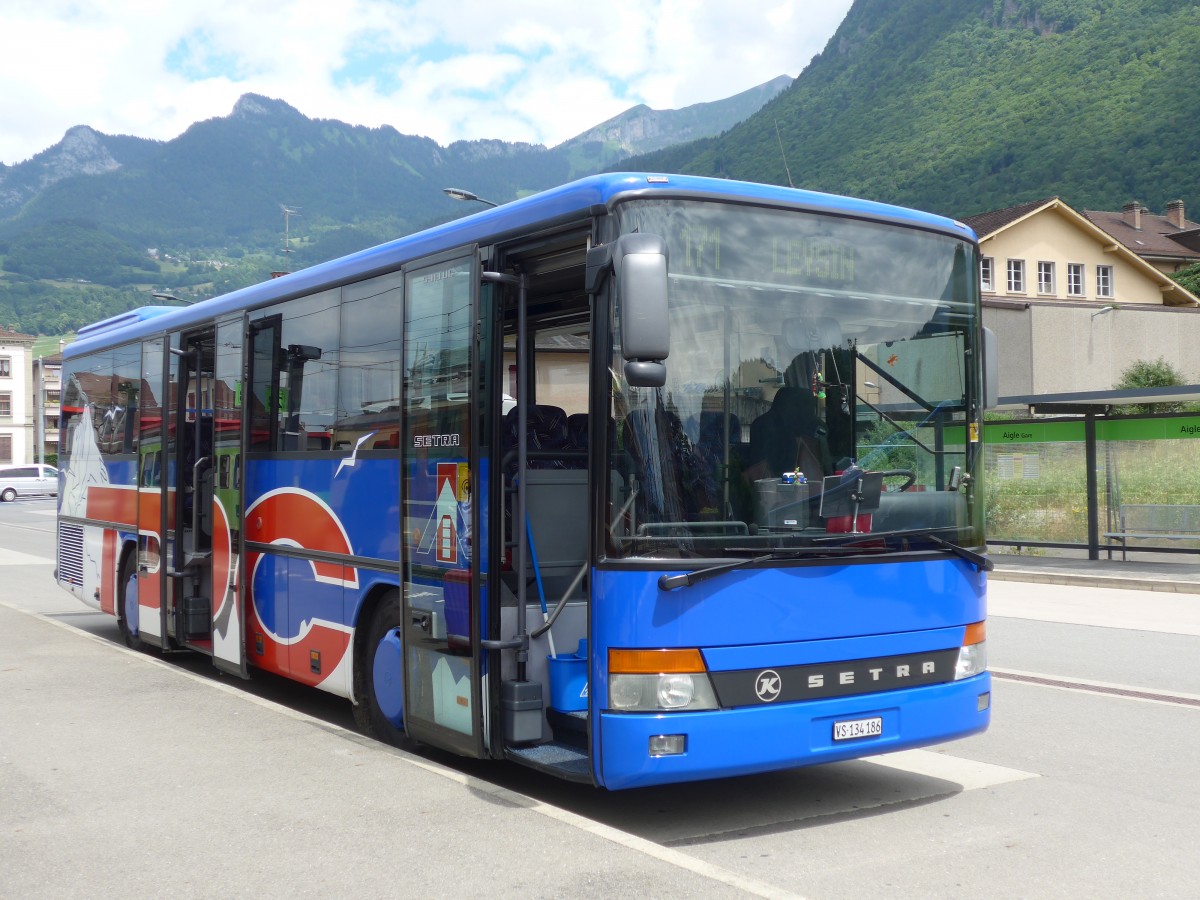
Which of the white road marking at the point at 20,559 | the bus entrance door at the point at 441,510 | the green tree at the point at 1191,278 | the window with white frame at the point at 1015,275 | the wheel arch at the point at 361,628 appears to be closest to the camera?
the bus entrance door at the point at 441,510

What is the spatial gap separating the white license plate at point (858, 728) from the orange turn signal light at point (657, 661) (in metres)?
0.78

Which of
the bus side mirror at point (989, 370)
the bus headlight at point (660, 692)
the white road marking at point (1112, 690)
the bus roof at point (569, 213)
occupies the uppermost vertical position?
Result: the bus roof at point (569, 213)

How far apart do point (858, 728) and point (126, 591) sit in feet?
27.3

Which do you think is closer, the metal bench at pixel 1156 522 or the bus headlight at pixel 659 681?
the bus headlight at pixel 659 681

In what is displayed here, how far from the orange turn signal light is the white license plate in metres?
0.78

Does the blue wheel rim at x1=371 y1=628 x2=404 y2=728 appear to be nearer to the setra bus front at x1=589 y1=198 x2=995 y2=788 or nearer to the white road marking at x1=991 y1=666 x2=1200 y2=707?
the setra bus front at x1=589 y1=198 x2=995 y2=788

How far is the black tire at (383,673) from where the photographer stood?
7.45m

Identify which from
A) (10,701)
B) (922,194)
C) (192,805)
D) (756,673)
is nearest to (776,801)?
(756,673)

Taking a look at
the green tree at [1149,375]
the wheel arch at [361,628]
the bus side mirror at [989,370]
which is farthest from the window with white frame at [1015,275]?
the wheel arch at [361,628]

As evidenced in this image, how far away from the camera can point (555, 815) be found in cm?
586

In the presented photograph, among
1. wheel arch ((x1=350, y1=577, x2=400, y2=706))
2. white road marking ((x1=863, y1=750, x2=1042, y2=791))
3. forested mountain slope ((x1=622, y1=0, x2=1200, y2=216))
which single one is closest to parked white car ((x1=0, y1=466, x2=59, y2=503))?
forested mountain slope ((x1=622, y1=0, x2=1200, y2=216))

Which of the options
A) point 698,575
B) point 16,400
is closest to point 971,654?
point 698,575

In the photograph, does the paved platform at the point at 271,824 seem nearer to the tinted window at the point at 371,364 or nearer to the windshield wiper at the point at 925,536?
the windshield wiper at the point at 925,536

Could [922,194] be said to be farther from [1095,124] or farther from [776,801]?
[776,801]
